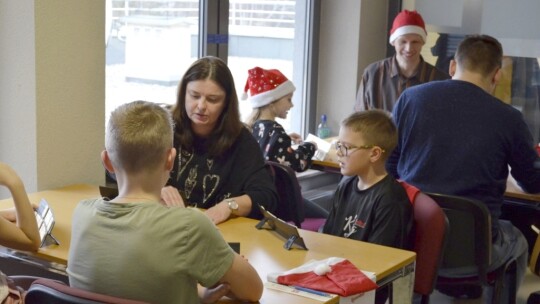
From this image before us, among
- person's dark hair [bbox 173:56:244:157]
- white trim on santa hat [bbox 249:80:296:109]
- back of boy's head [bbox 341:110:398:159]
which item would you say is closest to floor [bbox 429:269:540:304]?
white trim on santa hat [bbox 249:80:296:109]

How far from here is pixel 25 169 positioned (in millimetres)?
3303

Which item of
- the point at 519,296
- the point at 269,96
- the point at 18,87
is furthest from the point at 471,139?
the point at 18,87

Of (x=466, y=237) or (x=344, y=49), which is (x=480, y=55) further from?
(x=344, y=49)

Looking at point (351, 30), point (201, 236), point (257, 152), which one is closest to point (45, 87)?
point (257, 152)

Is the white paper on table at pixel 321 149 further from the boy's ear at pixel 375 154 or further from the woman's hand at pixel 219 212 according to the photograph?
the woman's hand at pixel 219 212

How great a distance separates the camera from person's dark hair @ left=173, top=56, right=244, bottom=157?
306 cm

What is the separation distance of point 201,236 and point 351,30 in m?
3.74

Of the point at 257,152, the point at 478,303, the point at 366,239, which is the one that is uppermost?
the point at 257,152

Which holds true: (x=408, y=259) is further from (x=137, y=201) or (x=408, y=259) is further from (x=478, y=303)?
(x=478, y=303)

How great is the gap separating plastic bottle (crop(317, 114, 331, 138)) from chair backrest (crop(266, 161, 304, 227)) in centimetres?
204

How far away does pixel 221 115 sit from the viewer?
10.2ft

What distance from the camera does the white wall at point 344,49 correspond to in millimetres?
5375

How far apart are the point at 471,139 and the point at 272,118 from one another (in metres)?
1.16

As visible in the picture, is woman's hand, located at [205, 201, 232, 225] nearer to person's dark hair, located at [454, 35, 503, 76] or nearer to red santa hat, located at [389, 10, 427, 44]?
person's dark hair, located at [454, 35, 503, 76]
